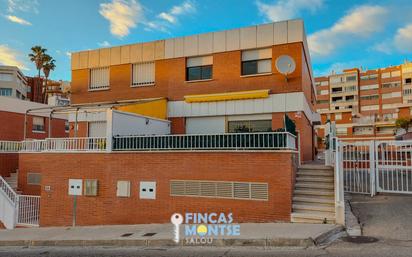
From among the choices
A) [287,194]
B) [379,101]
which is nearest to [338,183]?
[287,194]

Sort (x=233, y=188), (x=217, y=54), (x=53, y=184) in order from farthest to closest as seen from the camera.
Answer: (x=217, y=54) < (x=53, y=184) < (x=233, y=188)

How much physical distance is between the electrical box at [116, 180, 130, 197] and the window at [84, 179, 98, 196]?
3.72 feet

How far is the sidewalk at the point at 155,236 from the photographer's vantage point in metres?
7.88

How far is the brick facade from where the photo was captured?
33.9 ft

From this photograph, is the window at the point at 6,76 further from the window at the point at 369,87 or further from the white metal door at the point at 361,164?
the window at the point at 369,87

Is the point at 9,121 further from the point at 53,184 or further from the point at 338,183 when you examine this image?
the point at 338,183

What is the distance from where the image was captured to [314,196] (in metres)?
10.7

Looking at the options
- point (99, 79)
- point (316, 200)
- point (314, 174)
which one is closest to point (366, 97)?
point (99, 79)

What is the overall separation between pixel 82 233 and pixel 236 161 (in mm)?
6069

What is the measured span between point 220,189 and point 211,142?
1.72 metres

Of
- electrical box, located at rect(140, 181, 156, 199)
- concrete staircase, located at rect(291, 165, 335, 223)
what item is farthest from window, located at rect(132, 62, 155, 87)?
concrete staircase, located at rect(291, 165, 335, 223)

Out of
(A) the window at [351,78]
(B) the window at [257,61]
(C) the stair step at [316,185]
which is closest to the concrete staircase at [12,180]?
(B) the window at [257,61]

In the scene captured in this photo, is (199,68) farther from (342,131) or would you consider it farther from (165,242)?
(342,131)

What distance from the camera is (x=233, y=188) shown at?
1084 cm
